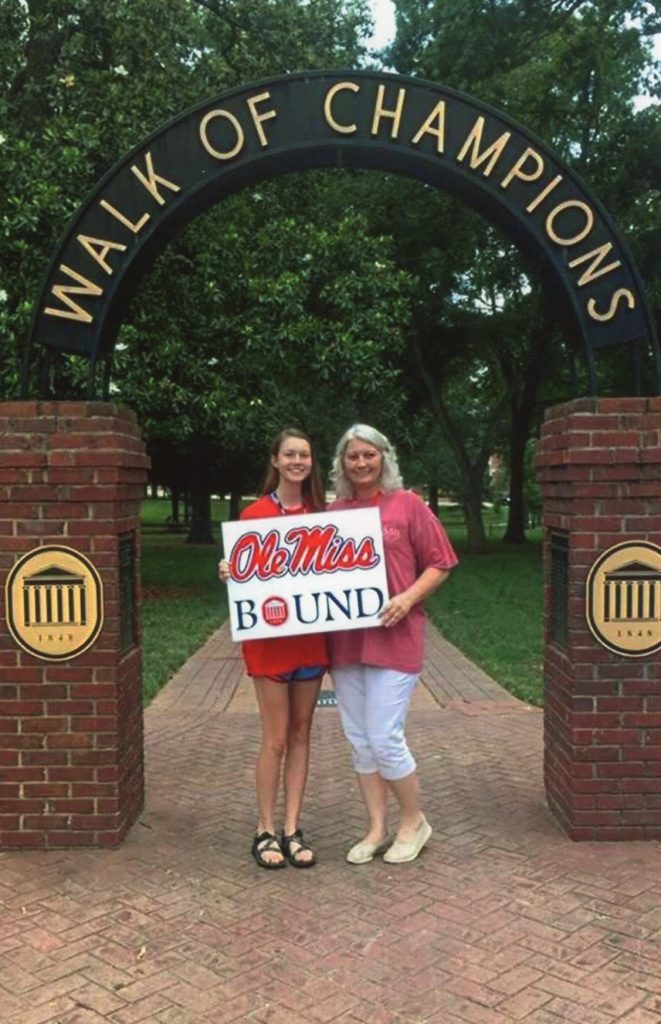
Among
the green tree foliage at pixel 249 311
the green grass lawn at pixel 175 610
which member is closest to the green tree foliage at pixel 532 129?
the green tree foliage at pixel 249 311

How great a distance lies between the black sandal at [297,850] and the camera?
4.11m

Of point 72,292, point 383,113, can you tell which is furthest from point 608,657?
point 72,292

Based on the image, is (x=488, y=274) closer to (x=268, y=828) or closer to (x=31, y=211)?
(x=31, y=211)

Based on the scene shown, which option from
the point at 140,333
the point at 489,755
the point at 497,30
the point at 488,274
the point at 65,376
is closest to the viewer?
the point at 489,755

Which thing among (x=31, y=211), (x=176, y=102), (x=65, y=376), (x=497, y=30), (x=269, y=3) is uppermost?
(x=497, y=30)

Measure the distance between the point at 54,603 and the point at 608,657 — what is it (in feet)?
7.96

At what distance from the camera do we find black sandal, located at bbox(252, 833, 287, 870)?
410 cm

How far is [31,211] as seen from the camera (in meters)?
9.51

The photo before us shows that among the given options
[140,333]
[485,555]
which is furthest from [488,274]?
[140,333]

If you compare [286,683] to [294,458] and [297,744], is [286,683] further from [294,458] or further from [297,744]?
[294,458]

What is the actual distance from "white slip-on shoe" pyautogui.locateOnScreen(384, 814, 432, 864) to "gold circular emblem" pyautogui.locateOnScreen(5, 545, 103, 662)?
5.19 feet

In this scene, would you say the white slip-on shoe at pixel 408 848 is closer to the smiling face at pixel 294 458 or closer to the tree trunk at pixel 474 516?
the smiling face at pixel 294 458

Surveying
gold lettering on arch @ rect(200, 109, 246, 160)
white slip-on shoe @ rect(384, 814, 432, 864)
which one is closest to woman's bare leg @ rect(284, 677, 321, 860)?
white slip-on shoe @ rect(384, 814, 432, 864)

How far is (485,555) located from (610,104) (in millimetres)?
11063
